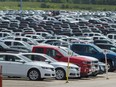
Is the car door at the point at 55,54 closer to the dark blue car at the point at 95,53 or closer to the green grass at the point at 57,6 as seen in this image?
the dark blue car at the point at 95,53

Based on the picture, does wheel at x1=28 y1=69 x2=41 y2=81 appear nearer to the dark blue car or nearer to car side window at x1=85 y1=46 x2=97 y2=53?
the dark blue car

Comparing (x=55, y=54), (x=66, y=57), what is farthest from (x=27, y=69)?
(x=55, y=54)

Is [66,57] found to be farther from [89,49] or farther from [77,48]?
[77,48]

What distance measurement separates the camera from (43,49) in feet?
96.8

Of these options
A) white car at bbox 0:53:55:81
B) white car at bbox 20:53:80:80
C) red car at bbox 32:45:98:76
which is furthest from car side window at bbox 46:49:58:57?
white car at bbox 0:53:55:81

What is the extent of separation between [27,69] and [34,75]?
43 cm

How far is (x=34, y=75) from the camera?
25.6m

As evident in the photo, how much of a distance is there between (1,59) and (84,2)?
436ft

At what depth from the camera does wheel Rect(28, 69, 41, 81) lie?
2547 centimetres

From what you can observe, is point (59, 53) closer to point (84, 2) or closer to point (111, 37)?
point (111, 37)

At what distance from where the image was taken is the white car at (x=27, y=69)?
25438mm

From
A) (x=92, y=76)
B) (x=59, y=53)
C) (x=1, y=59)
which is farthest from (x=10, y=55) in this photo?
(x=92, y=76)

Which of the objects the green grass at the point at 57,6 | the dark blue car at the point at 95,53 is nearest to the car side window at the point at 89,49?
the dark blue car at the point at 95,53

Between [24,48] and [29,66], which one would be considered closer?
[29,66]
